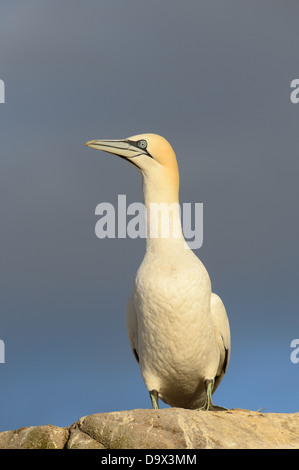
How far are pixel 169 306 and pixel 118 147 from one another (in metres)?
2.89

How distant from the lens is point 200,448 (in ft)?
27.1

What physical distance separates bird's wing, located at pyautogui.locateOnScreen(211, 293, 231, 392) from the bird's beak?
2704 mm

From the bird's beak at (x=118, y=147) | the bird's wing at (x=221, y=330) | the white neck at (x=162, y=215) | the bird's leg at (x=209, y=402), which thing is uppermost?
the bird's beak at (x=118, y=147)

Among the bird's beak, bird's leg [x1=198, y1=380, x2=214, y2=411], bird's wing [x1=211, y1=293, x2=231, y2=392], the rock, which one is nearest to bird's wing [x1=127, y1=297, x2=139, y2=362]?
bird's wing [x1=211, y1=293, x2=231, y2=392]

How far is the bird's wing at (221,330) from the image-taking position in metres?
11.4

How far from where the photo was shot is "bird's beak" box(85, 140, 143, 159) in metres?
11.4

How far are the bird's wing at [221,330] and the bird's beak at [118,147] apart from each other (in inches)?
106

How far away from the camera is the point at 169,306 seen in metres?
10.4

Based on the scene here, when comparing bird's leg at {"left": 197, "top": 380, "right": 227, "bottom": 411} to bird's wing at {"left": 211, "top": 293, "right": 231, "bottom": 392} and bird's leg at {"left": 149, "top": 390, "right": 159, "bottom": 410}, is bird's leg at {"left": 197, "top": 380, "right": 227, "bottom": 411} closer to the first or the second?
bird's leg at {"left": 149, "top": 390, "right": 159, "bottom": 410}

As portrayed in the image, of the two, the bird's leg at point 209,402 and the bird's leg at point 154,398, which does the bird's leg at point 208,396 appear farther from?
the bird's leg at point 154,398

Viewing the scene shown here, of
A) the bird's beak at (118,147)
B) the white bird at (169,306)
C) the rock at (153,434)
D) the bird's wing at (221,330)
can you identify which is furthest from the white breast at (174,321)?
the bird's beak at (118,147)

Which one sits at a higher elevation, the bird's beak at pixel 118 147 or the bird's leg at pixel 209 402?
the bird's beak at pixel 118 147

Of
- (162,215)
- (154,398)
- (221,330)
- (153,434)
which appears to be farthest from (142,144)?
(153,434)
